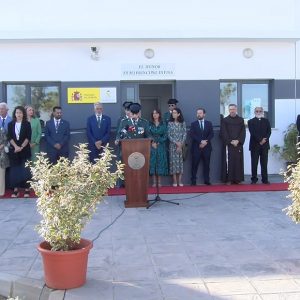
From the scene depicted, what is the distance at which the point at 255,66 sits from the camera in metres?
11.0

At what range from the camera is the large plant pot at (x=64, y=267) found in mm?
4270

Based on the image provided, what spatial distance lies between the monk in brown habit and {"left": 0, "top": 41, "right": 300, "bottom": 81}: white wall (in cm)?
118

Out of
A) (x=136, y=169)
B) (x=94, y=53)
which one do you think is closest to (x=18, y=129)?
(x=94, y=53)

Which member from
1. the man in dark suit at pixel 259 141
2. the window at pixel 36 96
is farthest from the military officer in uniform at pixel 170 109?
the window at pixel 36 96

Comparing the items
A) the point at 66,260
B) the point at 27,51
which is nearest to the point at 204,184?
the point at 27,51

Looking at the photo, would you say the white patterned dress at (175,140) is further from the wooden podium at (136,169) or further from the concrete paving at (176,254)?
the wooden podium at (136,169)

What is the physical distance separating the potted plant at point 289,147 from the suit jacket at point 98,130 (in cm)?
386

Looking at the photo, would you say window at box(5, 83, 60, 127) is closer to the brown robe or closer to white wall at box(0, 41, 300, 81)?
white wall at box(0, 41, 300, 81)

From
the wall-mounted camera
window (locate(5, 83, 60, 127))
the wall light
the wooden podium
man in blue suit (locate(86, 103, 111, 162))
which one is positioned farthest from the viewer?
the wall light

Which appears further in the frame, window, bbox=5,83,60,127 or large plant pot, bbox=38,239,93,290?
window, bbox=5,83,60,127

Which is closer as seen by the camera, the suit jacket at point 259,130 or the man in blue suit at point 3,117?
the man in blue suit at point 3,117

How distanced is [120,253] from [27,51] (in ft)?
20.7

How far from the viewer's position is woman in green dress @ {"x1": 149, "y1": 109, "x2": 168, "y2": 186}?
9781 millimetres
